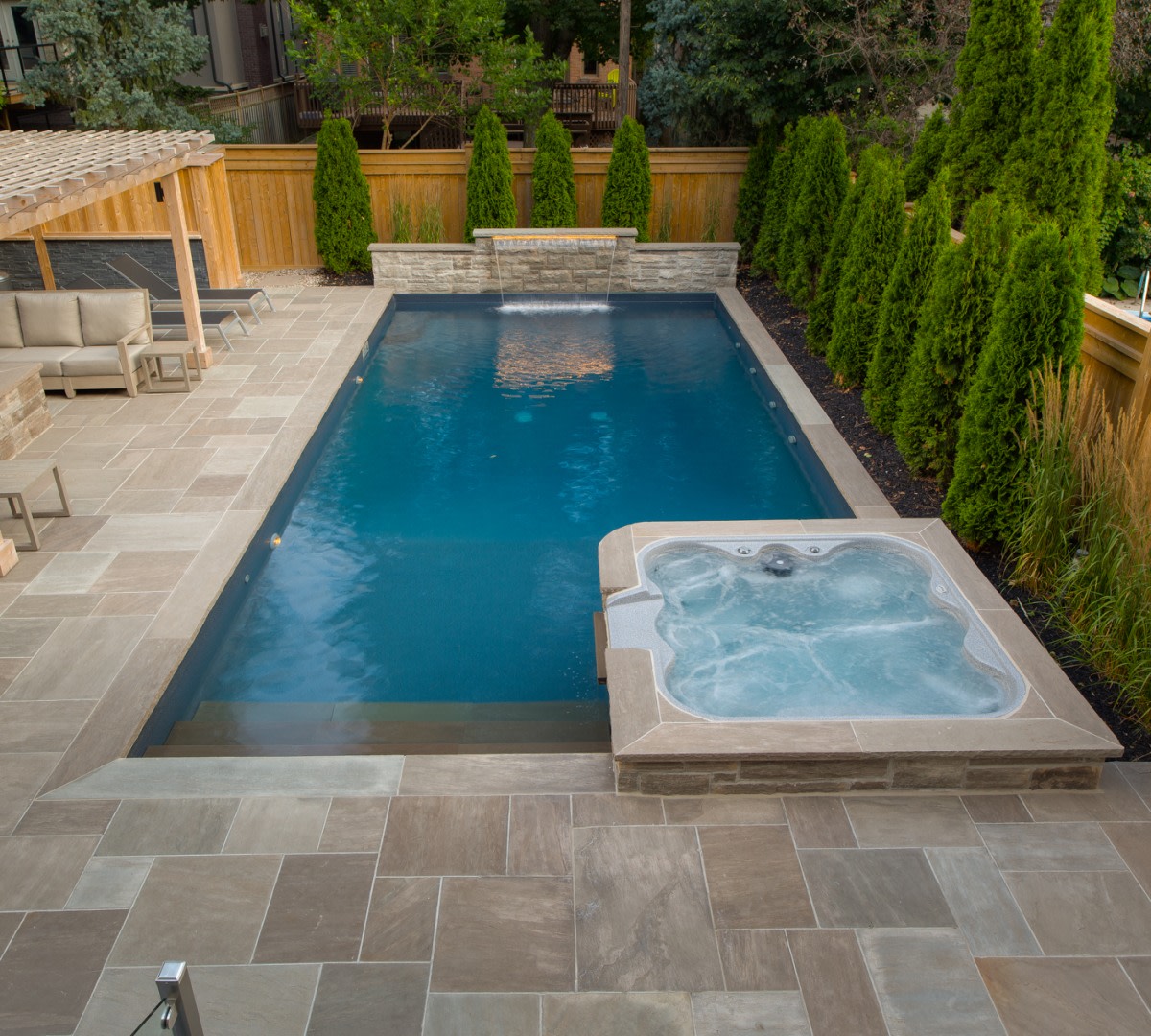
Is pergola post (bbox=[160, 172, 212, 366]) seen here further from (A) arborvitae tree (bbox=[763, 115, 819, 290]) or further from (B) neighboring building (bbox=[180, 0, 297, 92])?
(B) neighboring building (bbox=[180, 0, 297, 92])

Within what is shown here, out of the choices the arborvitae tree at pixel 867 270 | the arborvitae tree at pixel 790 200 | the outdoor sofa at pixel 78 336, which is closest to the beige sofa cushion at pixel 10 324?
the outdoor sofa at pixel 78 336

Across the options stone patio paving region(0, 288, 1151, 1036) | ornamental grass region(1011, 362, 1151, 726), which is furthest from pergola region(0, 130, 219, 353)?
ornamental grass region(1011, 362, 1151, 726)

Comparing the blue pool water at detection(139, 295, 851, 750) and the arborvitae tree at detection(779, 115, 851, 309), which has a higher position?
the arborvitae tree at detection(779, 115, 851, 309)

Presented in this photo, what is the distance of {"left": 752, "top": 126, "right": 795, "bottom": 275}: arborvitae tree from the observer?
1231 cm

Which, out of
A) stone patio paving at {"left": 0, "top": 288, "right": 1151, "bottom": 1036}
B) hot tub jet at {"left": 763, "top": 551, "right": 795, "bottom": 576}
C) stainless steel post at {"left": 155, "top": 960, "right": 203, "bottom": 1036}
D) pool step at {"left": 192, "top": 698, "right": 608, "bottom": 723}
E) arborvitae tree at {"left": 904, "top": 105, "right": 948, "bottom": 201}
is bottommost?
pool step at {"left": 192, "top": 698, "right": 608, "bottom": 723}

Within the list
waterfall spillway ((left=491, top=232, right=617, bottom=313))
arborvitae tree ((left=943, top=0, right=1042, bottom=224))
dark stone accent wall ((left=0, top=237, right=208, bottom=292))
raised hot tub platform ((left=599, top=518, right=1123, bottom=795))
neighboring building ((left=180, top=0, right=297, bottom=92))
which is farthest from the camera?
neighboring building ((left=180, top=0, right=297, bottom=92))

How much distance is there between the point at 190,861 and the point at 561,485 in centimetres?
466

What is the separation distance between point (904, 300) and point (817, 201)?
3614 mm

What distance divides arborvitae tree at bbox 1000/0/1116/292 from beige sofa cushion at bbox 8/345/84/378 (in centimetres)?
840

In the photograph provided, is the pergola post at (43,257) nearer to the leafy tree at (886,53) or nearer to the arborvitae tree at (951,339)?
the leafy tree at (886,53)

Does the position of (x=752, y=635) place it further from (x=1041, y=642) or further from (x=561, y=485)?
(x=561, y=485)

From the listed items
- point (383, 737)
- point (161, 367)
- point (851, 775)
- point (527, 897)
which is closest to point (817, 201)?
point (161, 367)

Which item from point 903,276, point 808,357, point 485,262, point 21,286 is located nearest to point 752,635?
point 903,276

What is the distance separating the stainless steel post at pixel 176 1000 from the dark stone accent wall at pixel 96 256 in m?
11.2
